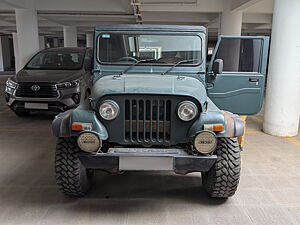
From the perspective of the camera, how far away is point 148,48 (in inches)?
135

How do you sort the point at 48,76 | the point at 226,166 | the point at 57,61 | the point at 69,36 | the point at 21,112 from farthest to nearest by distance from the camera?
the point at 69,36 < the point at 57,61 < the point at 21,112 < the point at 48,76 < the point at 226,166

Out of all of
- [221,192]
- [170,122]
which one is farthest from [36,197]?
[221,192]

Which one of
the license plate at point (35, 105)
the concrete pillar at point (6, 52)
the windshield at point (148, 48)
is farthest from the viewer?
the concrete pillar at point (6, 52)

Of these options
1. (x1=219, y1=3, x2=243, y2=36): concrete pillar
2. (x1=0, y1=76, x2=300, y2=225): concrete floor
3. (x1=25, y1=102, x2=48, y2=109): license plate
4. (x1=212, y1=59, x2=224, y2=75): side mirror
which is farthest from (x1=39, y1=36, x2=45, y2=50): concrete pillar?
(x1=212, y1=59, x2=224, y2=75): side mirror

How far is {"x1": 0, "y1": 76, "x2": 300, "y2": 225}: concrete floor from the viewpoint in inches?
106

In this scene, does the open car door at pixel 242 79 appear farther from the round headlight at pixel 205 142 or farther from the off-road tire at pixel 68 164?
the off-road tire at pixel 68 164

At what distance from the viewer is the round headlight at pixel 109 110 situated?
255 cm

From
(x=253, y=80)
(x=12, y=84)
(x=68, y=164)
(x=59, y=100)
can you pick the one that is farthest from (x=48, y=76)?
(x=253, y=80)

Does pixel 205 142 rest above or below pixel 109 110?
below

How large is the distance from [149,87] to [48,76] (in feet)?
14.0

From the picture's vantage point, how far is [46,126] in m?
6.04

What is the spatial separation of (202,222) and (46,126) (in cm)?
435

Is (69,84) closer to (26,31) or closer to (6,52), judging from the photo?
(26,31)

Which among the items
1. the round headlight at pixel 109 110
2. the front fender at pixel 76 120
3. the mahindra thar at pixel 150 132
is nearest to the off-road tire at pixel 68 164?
the mahindra thar at pixel 150 132
